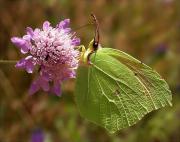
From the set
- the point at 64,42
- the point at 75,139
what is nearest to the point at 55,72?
the point at 64,42

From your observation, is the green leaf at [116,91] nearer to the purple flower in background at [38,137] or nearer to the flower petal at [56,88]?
the flower petal at [56,88]

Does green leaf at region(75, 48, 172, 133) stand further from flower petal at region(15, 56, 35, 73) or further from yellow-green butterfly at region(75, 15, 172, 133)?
flower petal at region(15, 56, 35, 73)

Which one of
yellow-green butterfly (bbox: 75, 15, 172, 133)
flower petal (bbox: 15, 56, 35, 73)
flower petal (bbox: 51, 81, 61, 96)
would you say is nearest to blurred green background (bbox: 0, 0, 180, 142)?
yellow-green butterfly (bbox: 75, 15, 172, 133)

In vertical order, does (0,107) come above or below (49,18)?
below

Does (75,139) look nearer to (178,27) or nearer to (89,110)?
(89,110)

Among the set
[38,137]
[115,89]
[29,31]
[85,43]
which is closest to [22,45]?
[29,31]

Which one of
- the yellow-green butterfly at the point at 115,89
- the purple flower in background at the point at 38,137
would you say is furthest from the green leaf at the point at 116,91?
the purple flower in background at the point at 38,137
